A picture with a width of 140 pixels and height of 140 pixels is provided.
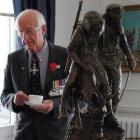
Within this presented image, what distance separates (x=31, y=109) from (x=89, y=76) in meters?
0.78

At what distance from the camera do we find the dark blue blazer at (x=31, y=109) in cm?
172

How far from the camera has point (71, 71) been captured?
1038 mm

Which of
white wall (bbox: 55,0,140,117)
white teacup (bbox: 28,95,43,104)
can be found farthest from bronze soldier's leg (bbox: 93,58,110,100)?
white wall (bbox: 55,0,140,117)

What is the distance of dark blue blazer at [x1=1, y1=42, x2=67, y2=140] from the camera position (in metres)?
1.72

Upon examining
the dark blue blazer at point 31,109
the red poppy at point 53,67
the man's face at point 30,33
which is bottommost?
the dark blue blazer at point 31,109

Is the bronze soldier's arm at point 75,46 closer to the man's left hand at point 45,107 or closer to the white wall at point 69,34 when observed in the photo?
the man's left hand at point 45,107

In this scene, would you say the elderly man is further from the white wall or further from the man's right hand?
the white wall

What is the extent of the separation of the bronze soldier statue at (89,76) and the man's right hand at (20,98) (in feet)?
1.80

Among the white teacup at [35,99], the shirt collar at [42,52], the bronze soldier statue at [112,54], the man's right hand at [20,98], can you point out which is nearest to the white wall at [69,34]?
the shirt collar at [42,52]

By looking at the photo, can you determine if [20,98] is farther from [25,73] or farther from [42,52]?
[42,52]

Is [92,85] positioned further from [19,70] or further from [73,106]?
[19,70]

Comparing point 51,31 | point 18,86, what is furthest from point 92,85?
point 51,31

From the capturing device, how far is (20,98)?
1.59 metres

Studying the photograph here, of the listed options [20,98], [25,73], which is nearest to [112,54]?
[20,98]
